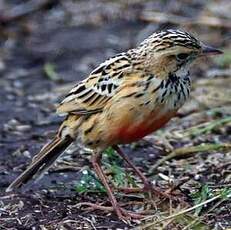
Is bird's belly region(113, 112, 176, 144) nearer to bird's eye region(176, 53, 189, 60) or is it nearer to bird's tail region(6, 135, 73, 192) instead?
bird's eye region(176, 53, 189, 60)

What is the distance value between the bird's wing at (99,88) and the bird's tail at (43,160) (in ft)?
0.85

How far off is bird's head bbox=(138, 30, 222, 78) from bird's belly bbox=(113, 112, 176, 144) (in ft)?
1.01

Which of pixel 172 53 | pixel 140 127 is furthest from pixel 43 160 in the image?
pixel 172 53

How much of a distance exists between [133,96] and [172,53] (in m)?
0.44

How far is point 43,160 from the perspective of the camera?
21.7ft

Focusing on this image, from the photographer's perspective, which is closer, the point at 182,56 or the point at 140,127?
the point at 140,127

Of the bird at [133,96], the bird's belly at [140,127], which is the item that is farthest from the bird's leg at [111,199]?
the bird's belly at [140,127]

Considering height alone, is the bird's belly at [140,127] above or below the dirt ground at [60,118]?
above

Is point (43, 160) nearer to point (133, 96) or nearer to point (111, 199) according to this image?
point (111, 199)

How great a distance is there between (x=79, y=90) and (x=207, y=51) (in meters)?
0.98

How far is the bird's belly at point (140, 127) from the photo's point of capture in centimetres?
590

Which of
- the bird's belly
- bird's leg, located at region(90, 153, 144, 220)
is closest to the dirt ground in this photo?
bird's leg, located at region(90, 153, 144, 220)

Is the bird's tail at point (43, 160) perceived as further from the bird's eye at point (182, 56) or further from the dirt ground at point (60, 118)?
the bird's eye at point (182, 56)

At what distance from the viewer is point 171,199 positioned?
623 cm
